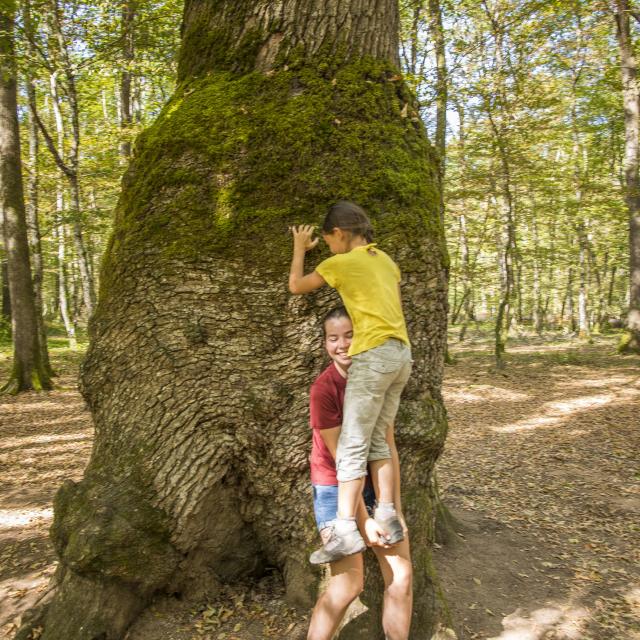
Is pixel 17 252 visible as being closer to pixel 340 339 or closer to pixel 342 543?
pixel 340 339

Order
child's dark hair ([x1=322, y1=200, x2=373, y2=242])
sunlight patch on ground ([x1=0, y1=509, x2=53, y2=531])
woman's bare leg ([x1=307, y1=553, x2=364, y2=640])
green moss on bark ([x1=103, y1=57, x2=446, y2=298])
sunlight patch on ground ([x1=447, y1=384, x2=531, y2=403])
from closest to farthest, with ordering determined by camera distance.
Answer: woman's bare leg ([x1=307, y1=553, x2=364, y2=640]) → child's dark hair ([x1=322, y1=200, x2=373, y2=242]) → green moss on bark ([x1=103, y1=57, x2=446, y2=298]) → sunlight patch on ground ([x1=0, y1=509, x2=53, y2=531]) → sunlight patch on ground ([x1=447, y1=384, x2=531, y2=403])

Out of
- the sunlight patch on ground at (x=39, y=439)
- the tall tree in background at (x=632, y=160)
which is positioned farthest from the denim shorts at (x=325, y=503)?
the tall tree in background at (x=632, y=160)

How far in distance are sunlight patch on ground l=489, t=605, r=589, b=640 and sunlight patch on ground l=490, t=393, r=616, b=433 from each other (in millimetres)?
5032

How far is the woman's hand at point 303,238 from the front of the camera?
122 inches

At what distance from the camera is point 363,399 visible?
268cm

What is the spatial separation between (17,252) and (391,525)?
34.4 ft

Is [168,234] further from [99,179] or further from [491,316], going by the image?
[491,316]

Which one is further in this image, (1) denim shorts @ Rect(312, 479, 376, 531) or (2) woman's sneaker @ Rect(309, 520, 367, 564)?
(1) denim shorts @ Rect(312, 479, 376, 531)

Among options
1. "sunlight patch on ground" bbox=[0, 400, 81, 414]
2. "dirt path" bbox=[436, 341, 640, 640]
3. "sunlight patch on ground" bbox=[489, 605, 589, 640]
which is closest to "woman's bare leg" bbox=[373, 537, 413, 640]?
"dirt path" bbox=[436, 341, 640, 640]

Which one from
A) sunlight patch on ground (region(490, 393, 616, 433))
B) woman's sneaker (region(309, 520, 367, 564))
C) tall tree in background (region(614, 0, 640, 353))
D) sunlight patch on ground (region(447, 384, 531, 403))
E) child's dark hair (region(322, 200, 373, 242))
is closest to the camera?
woman's sneaker (region(309, 520, 367, 564))

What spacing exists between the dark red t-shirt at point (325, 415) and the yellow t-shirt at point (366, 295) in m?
0.24

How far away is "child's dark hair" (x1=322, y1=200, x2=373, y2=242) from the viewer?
2.90 metres

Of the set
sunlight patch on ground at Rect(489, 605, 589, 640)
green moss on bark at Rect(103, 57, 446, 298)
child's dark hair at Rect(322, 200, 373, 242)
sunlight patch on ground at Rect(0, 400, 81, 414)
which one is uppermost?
green moss on bark at Rect(103, 57, 446, 298)

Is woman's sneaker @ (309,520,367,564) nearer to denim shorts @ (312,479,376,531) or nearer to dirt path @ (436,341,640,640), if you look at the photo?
denim shorts @ (312,479,376,531)
